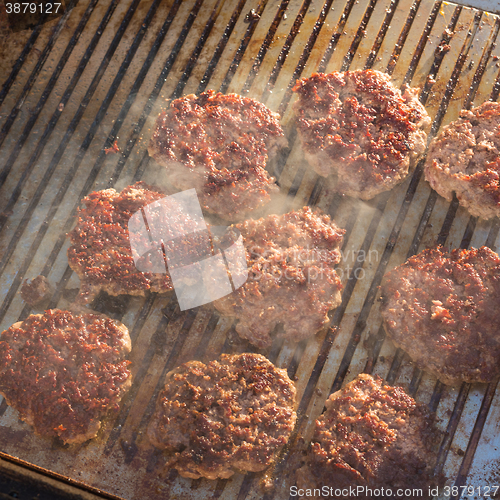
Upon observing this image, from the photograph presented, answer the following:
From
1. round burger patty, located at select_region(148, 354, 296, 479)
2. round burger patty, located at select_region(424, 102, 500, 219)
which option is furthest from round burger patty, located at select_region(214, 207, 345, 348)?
round burger patty, located at select_region(424, 102, 500, 219)

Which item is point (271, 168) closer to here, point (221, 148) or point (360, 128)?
point (221, 148)

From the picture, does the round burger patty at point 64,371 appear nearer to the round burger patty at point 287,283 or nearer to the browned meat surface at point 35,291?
the browned meat surface at point 35,291

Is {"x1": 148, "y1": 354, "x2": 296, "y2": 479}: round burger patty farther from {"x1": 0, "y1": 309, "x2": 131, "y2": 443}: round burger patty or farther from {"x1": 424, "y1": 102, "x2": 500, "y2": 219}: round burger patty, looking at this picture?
{"x1": 424, "y1": 102, "x2": 500, "y2": 219}: round burger patty

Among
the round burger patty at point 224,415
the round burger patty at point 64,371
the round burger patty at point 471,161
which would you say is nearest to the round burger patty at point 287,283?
the round burger patty at point 224,415

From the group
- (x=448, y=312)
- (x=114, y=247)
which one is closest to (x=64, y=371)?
(x=114, y=247)

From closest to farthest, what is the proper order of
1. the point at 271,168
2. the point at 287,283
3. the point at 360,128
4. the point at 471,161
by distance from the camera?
the point at 287,283
the point at 471,161
the point at 360,128
the point at 271,168

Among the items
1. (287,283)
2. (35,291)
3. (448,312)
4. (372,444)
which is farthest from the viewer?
(35,291)
